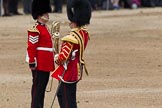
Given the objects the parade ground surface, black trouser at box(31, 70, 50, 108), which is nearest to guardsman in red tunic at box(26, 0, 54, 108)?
black trouser at box(31, 70, 50, 108)

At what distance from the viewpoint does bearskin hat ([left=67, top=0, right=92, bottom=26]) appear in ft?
31.3

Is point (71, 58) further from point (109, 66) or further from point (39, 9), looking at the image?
point (109, 66)

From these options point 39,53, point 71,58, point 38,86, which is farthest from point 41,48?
point 71,58

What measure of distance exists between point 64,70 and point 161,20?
60.9 feet

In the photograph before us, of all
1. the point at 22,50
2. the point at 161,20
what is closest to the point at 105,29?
the point at 161,20

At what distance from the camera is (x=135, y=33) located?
23.3 meters

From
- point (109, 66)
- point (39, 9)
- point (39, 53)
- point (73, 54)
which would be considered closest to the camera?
point (73, 54)

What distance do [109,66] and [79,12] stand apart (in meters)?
7.12

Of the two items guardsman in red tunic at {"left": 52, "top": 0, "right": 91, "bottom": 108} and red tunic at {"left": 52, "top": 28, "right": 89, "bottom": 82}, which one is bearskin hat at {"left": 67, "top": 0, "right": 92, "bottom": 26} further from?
red tunic at {"left": 52, "top": 28, "right": 89, "bottom": 82}

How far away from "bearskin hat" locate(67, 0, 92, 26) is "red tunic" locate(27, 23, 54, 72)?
2.78 feet

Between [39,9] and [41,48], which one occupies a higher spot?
[39,9]

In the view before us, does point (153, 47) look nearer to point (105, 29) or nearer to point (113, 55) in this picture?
point (113, 55)

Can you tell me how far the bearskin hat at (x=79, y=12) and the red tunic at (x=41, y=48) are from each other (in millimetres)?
847

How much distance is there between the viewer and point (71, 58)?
9523 mm
